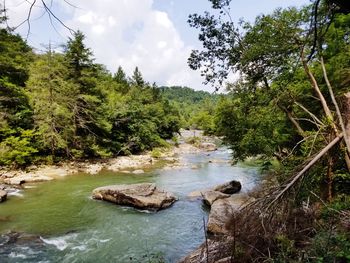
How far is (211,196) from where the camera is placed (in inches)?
557

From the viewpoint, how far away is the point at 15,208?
500 inches

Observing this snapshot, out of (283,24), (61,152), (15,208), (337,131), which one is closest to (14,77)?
(61,152)

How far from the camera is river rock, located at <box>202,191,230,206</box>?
45.1ft

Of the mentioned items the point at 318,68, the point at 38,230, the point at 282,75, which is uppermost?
the point at 318,68

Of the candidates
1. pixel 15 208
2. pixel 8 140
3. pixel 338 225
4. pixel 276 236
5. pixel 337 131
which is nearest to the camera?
pixel 276 236

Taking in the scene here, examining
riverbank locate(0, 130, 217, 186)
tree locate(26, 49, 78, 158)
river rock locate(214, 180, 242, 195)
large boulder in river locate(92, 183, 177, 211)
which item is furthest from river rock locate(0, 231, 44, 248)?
tree locate(26, 49, 78, 158)

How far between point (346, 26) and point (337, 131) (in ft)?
25.6

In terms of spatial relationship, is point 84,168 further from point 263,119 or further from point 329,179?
point 329,179

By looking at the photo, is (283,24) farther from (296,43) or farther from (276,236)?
(276,236)

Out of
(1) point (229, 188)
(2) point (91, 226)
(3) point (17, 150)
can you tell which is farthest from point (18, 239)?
(3) point (17, 150)

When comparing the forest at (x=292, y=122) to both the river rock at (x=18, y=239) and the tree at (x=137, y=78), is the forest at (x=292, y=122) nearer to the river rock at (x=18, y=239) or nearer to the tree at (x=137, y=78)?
the river rock at (x=18, y=239)

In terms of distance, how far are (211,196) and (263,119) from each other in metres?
4.52

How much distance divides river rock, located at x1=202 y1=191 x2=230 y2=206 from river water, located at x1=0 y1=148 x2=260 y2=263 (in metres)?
0.39

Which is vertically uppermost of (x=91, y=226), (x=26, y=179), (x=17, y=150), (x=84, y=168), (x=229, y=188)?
(x=17, y=150)
